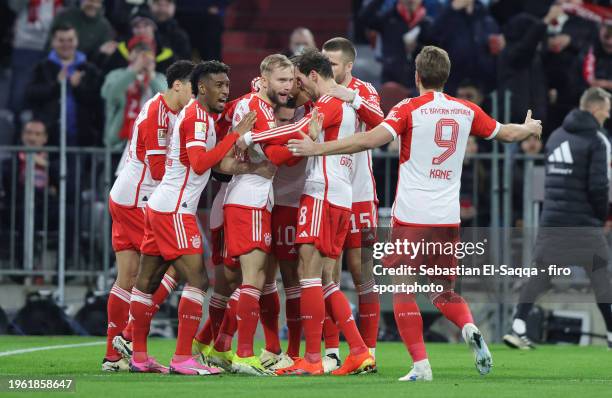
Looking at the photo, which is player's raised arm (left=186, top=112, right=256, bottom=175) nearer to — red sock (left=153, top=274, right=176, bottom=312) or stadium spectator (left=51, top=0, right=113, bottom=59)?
red sock (left=153, top=274, right=176, bottom=312)

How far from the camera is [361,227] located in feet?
36.5

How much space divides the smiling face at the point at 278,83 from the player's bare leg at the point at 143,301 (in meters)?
1.47

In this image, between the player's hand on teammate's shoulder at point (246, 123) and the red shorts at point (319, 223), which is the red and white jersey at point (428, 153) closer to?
the red shorts at point (319, 223)

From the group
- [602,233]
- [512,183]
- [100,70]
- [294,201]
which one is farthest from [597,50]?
[294,201]

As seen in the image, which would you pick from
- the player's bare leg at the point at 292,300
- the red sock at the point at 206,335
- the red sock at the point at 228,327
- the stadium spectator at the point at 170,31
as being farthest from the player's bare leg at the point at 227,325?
the stadium spectator at the point at 170,31

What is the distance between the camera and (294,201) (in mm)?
10664

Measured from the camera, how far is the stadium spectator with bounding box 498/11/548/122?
57.5ft

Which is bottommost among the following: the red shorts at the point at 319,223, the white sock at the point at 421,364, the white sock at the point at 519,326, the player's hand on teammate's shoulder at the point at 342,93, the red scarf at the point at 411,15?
the white sock at the point at 519,326

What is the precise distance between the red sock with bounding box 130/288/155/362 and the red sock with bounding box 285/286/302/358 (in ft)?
3.71

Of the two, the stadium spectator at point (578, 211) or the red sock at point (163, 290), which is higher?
the stadium spectator at point (578, 211)

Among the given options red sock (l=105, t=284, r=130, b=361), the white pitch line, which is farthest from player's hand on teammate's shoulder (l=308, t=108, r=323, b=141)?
the white pitch line

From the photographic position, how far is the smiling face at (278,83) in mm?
10406

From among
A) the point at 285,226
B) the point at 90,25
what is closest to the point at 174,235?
the point at 285,226

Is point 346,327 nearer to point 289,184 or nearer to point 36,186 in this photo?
point 289,184
